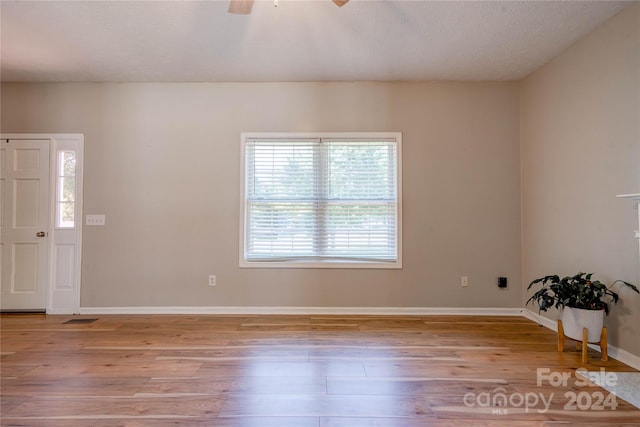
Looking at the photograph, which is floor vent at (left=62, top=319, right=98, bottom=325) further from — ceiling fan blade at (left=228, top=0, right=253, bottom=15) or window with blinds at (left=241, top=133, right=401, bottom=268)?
ceiling fan blade at (left=228, top=0, right=253, bottom=15)

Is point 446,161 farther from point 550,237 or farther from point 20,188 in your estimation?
point 20,188

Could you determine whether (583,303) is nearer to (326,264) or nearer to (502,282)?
(502,282)

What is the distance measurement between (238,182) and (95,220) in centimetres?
175

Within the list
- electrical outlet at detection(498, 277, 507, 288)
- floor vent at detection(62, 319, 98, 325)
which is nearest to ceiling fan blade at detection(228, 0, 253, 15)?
floor vent at detection(62, 319, 98, 325)

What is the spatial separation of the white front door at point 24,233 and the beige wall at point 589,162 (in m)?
5.63

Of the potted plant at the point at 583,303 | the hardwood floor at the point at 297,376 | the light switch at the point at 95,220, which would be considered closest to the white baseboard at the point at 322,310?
the hardwood floor at the point at 297,376

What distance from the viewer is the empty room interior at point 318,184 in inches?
97.6

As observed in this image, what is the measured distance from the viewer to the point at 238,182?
3.70 metres

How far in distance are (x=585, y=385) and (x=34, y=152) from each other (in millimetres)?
5756

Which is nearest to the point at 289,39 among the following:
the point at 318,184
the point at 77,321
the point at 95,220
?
the point at 318,184

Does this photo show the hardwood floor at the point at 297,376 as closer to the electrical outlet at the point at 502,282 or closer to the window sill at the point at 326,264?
the electrical outlet at the point at 502,282

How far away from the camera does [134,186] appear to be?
3701mm

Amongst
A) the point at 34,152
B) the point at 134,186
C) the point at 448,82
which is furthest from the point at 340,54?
the point at 34,152

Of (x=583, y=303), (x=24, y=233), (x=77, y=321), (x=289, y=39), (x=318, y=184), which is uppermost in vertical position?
(x=289, y=39)
